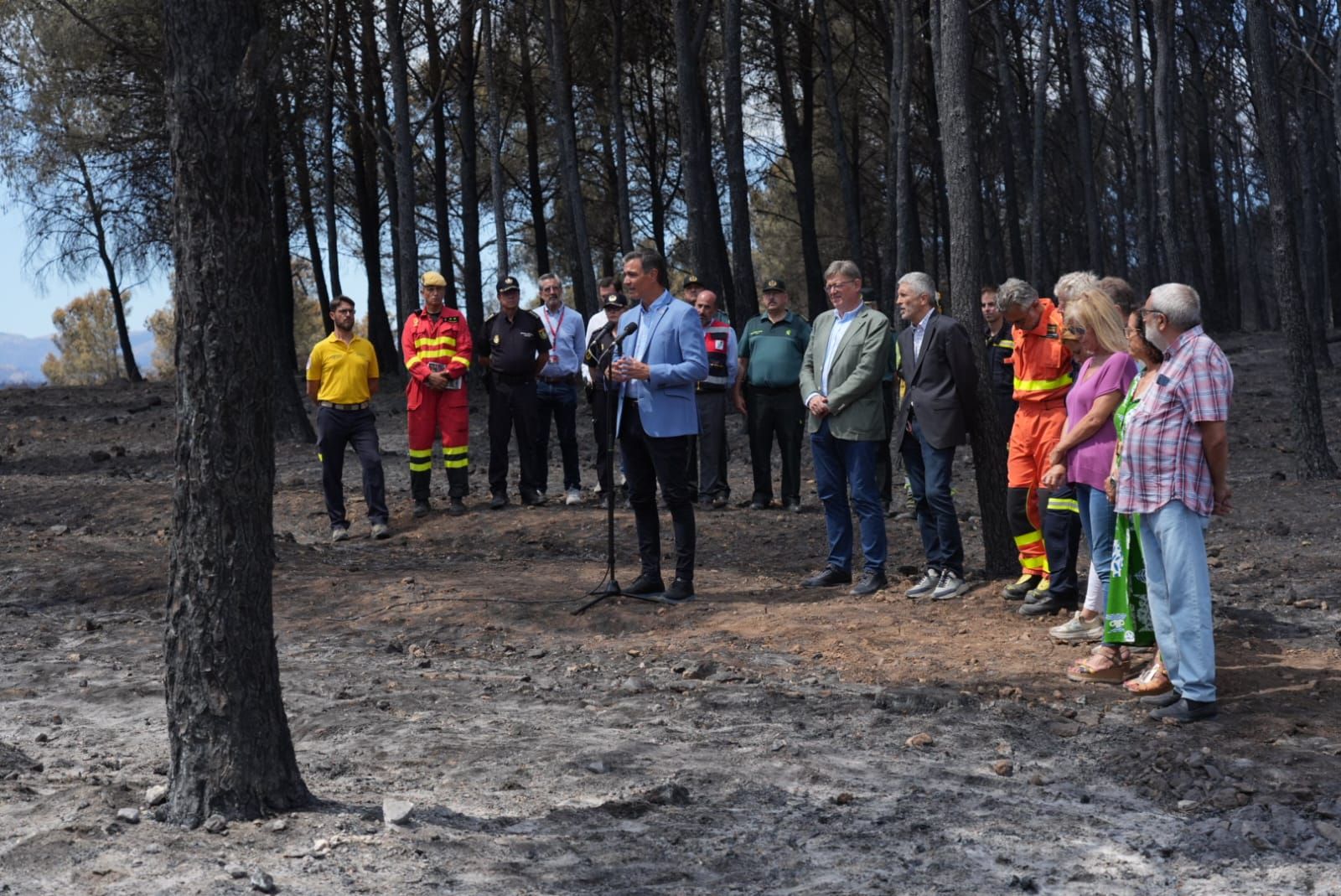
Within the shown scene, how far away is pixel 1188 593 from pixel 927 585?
116 inches

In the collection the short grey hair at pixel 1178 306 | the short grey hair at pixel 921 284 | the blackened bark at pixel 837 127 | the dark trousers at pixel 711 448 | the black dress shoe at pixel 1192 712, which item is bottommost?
the black dress shoe at pixel 1192 712

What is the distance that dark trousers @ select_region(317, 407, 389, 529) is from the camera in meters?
12.3

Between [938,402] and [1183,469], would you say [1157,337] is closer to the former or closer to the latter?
[1183,469]

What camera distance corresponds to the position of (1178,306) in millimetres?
6027

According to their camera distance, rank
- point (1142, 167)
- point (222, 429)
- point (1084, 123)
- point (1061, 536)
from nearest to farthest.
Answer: point (222, 429), point (1061, 536), point (1084, 123), point (1142, 167)

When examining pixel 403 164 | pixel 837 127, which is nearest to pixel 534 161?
pixel 837 127

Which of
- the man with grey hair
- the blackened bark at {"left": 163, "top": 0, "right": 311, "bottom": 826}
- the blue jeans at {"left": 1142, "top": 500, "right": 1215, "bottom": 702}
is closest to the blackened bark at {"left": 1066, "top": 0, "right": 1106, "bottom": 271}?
the man with grey hair

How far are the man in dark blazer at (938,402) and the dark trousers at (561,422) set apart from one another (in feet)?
15.9

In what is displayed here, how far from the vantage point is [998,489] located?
918 centimetres

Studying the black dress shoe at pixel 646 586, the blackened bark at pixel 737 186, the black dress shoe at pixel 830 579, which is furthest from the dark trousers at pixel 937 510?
the blackened bark at pixel 737 186

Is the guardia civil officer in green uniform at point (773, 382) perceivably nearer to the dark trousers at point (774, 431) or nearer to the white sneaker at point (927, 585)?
the dark trousers at point (774, 431)

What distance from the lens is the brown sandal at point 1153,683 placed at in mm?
6582

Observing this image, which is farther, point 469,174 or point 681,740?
point 469,174

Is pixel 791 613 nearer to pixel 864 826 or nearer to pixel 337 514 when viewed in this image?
pixel 864 826
